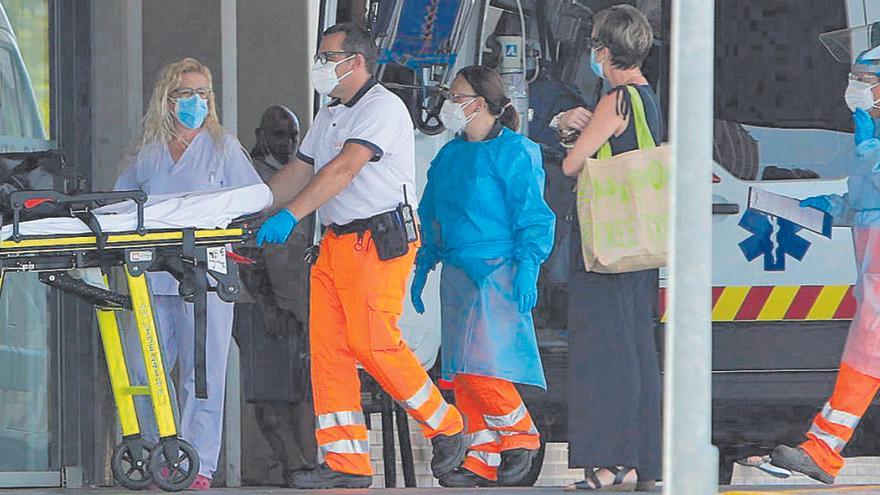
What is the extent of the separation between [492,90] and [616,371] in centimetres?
112

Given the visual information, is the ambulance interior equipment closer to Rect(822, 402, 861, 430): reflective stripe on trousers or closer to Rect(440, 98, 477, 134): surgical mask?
Rect(440, 98, 477, 134): surgical mask

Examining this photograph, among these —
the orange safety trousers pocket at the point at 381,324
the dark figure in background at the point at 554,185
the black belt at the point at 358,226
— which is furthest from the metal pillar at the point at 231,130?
the orange safety trousers pocket at the point at 381,324

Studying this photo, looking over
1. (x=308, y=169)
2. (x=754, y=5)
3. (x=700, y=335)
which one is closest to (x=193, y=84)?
(x=308, y=169)

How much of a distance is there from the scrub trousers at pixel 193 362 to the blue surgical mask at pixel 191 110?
0.62 meters

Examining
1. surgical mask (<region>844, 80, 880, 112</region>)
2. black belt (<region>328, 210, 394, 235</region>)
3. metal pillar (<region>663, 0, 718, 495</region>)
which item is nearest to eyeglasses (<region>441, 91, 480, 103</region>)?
black belt (<region>328, 210, 394, 235</region>)

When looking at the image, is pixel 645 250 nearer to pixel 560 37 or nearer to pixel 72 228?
pixel 560 37

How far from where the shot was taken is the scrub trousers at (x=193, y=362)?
712 centimetres

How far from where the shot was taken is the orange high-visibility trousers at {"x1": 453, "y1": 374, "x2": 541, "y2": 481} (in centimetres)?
698

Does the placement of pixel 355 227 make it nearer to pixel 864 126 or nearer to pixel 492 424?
pixel 492 424

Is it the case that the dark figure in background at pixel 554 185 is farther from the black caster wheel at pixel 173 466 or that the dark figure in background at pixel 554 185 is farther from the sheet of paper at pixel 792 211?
the black caster wheel at pixel 173 466

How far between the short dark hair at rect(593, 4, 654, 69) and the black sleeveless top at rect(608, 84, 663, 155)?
0.09m

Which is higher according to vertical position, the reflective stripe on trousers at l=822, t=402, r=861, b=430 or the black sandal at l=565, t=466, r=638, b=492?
the reflective stripe on trousers at l=822, t=402, r=861, b=430

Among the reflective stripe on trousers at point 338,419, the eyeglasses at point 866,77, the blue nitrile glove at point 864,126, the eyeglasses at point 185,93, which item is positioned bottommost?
the reflective stripe on trousers at point 338,419

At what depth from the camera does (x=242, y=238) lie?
20.0ft
